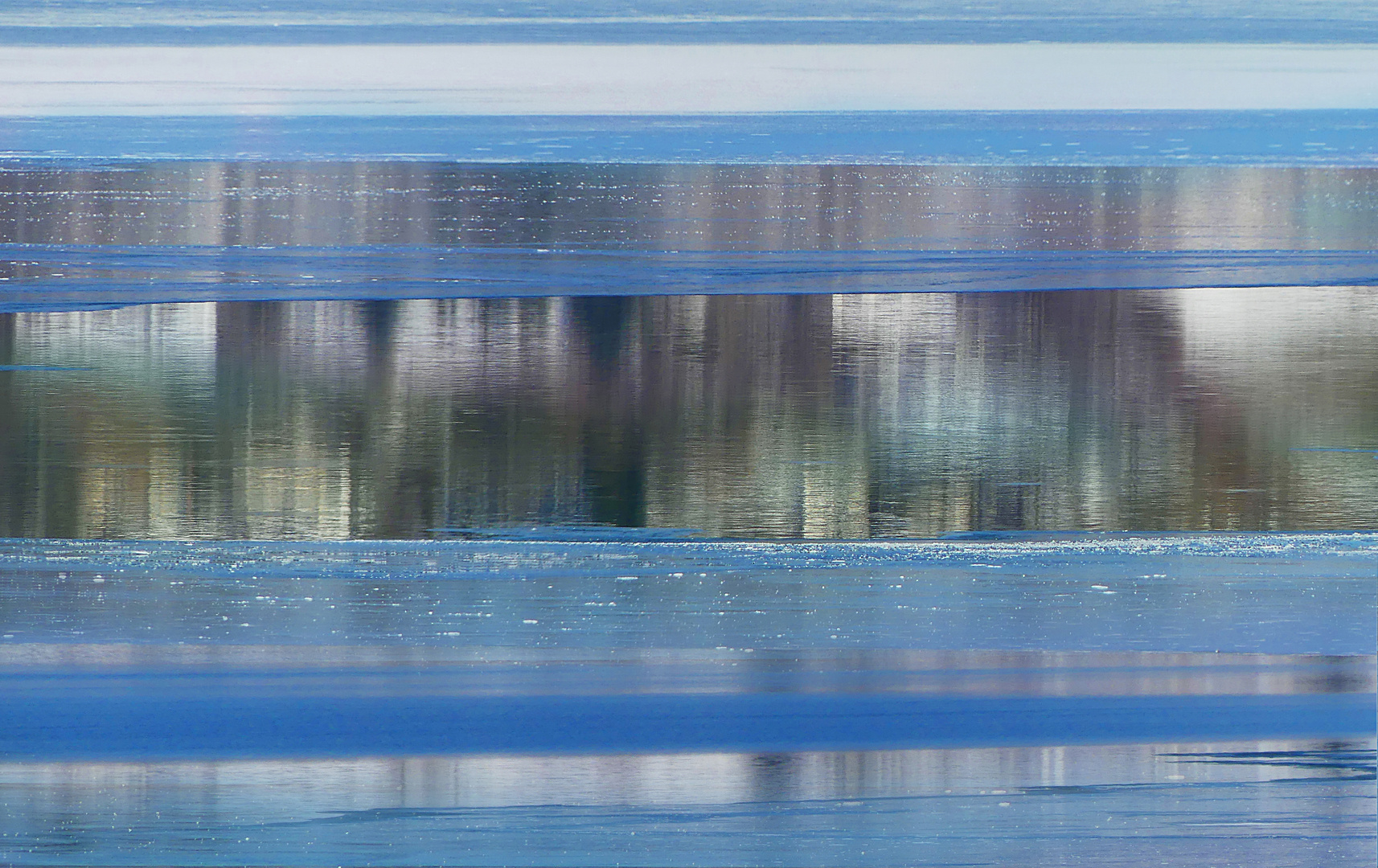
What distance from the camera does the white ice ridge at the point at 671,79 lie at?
1515 centimetres

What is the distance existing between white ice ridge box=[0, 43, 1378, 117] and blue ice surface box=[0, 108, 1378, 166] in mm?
494

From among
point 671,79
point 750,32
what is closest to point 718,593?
point 671,79

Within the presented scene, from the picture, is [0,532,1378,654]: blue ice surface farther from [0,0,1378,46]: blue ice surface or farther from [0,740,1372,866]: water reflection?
[0,0,1378,46]: blue ice surface

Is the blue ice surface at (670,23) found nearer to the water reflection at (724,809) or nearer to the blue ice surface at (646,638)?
the blue ice surface at (646,638)

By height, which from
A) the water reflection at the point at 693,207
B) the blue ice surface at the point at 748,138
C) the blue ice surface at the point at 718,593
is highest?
the blue ice surface at the point at 748,138

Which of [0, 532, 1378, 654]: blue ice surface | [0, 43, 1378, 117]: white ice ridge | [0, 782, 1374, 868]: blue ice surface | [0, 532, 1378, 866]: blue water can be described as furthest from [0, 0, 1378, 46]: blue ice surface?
[0, 782, 1374, 868]: blue ice surface

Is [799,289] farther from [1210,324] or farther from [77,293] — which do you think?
[77,293]

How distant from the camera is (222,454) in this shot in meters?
5.04

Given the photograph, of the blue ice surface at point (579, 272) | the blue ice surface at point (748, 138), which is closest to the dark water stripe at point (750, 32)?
the blue ice surface at point (748, 138)

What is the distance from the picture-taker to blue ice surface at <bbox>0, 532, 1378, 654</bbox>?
3.79m

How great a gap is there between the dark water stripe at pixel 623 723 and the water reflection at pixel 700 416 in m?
0.98

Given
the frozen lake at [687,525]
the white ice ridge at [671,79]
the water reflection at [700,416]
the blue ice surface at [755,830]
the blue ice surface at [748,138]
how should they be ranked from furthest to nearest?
the white ice ridge at [671,79], the blue ice surface at [748,138], the water reflection at [700,416], the frozen lake at [687,525], the blue ice surface at [755,830]

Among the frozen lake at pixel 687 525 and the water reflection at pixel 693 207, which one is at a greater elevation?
the water reflection at pixel 693 207

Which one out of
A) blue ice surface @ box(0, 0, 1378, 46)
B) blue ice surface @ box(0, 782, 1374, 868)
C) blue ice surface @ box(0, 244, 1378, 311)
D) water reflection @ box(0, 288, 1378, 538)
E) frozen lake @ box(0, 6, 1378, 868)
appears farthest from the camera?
blue ice surface @ box(0, 0, 1378, 46)
